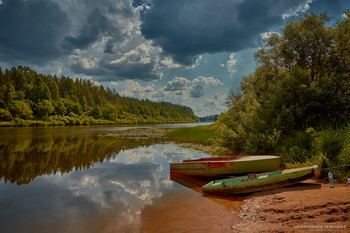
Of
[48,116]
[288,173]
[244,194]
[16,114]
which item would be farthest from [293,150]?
[48,116]

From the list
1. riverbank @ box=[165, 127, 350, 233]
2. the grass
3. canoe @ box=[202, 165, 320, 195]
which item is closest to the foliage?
canoe @ box=[202, 165, 320, 195]

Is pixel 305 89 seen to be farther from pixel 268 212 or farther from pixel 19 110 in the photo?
pixel 19 110

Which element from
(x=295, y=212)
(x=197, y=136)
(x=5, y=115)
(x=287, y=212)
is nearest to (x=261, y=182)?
(x=287, y=212)

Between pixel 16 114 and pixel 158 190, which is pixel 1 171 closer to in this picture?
pixel 158 190

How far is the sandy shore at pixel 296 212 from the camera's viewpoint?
4719mm

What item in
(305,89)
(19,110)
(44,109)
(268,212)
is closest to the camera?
(268,212)

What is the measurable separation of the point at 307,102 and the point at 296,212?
33.1 feet

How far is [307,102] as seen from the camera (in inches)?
508

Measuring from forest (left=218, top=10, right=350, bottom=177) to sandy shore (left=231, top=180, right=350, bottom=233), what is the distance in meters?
3.39

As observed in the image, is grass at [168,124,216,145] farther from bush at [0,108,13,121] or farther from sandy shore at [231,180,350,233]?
bush at [0,108,13,121]

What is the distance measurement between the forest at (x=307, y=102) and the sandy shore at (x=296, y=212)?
133 inches

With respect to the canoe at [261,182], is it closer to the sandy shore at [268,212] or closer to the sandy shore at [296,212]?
the sandy shore at [268,212]

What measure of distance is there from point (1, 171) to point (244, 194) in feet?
51.9

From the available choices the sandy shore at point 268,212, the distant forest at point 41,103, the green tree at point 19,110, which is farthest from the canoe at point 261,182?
the green tree at point 19,110
